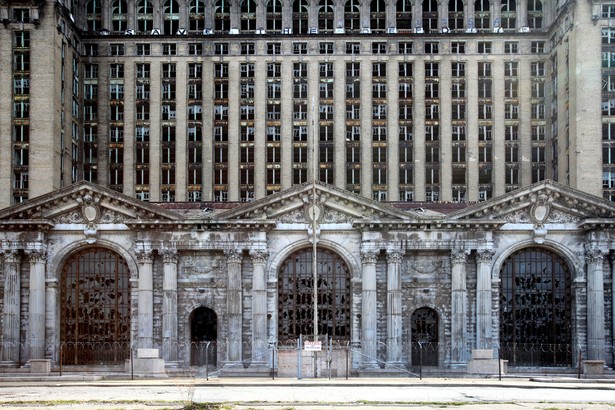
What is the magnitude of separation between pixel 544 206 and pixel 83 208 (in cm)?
3259

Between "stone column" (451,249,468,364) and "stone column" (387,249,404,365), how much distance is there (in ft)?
12.2

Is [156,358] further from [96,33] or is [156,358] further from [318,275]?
[96,33]

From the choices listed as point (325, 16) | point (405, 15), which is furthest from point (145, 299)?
point (405, 15)

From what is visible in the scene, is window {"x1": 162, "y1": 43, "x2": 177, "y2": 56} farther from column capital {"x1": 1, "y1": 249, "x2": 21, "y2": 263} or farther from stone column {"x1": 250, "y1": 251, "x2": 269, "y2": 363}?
stone column {"x1": 250, "y1": 251, "x2": 269, "y2": 363}

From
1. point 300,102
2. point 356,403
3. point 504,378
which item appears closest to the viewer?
point 356,403

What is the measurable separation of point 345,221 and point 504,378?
56.5 feet

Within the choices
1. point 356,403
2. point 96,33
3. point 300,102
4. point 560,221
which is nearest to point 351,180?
point 300,102

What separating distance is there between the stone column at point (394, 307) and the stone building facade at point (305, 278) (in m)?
0.11

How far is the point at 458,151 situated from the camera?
386 feet

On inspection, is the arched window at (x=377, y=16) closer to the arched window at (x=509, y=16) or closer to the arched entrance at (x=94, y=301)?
the arched window at (x=509, y=16)

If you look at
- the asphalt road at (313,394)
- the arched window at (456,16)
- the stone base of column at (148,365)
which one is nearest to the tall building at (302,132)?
the arched window at (456,16)

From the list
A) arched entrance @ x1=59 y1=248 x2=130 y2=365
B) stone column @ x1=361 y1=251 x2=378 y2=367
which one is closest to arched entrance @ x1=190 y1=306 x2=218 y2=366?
arched entrance @ x1=59 y1=248 x2=130 y2=365

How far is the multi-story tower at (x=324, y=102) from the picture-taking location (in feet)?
385

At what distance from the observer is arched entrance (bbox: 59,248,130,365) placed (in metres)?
79.8
